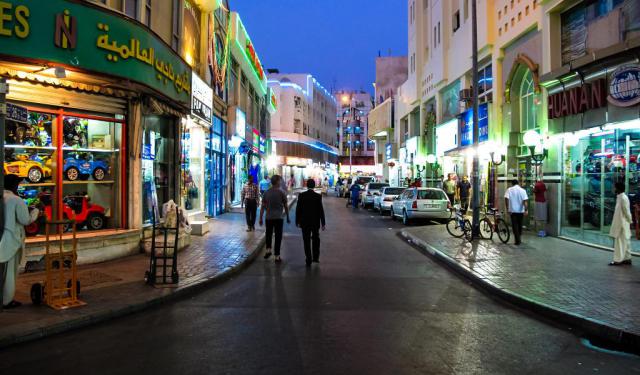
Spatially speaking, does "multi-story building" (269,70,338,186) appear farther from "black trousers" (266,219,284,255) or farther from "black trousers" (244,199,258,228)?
"black trousers" (266,219,284,255)

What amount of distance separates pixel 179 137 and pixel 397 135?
1419 inches

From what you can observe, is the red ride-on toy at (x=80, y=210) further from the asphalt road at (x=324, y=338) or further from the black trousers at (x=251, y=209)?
the black trousers at (x=251, y=209)

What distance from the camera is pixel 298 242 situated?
1622 centimetres

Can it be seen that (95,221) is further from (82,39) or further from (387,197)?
(387,197)

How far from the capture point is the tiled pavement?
716 centimetres

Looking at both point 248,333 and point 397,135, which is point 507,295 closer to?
point 248,333

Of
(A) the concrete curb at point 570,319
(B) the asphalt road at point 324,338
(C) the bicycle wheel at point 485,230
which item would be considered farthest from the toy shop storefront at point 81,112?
(C) the bicycle wheel at point 485,230

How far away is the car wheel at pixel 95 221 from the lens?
1139cm

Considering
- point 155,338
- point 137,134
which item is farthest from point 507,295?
point 137,134

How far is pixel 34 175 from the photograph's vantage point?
10.2 metres

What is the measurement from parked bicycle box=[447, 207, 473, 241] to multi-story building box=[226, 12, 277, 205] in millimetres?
8135

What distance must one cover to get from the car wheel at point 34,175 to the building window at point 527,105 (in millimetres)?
14719

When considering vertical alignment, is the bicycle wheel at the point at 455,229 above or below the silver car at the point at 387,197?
below

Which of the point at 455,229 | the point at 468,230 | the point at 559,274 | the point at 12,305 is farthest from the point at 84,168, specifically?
the point at 455,229
